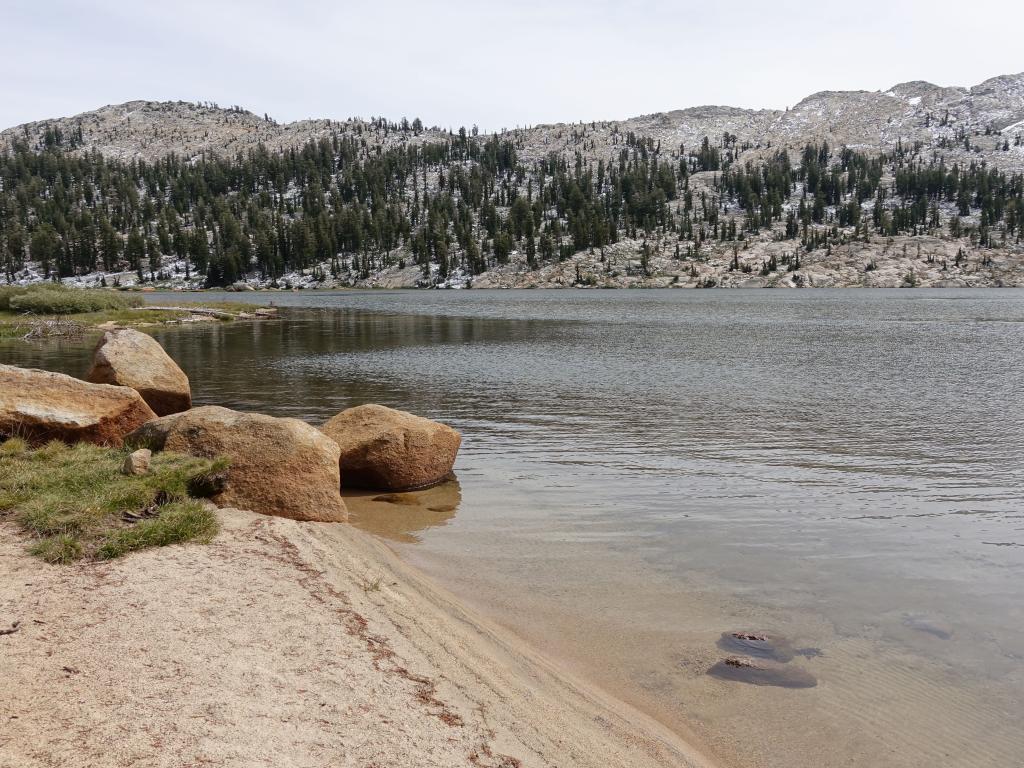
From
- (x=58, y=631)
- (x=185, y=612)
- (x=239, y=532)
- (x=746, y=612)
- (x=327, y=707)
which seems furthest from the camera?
(x=239, y=532)

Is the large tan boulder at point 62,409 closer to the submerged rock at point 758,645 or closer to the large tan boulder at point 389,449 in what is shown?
the large tan boulder at point 389,449

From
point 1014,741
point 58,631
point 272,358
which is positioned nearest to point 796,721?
point 1014,741

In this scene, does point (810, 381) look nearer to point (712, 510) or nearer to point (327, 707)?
point (712, 510)

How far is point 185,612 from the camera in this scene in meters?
7.64

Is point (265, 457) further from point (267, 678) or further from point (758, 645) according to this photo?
point (758, 645)

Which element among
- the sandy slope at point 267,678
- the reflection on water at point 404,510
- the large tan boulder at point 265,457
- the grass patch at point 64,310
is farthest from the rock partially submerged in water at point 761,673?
the grass patch at point 64,310

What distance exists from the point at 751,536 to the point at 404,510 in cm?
687

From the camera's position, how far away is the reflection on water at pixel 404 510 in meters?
13.4

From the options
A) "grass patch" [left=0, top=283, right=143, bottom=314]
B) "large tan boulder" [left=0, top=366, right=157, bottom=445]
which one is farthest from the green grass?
"grass patch" [left=0, top=283, right=143, bottom=314]

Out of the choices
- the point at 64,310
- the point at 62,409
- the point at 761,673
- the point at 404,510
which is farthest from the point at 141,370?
the point at 64,310

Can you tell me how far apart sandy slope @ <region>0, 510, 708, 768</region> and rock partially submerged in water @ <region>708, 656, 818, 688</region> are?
1547 millimetres

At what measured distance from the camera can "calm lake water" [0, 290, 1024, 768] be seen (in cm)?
757

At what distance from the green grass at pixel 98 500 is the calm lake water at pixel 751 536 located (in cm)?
344

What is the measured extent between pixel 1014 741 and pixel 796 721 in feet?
6.72
